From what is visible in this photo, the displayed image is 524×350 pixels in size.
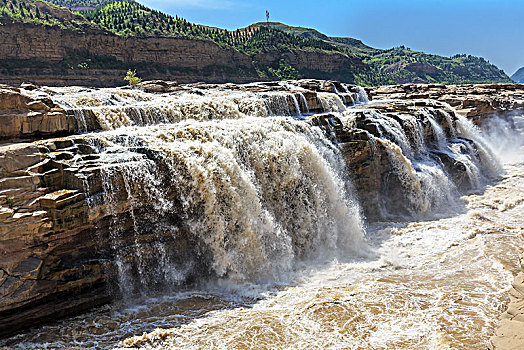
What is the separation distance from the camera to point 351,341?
6.88 m

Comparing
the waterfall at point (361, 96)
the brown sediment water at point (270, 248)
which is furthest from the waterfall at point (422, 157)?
the waterfall at point (361, 96)

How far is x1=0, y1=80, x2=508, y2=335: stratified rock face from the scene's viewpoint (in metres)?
7.43

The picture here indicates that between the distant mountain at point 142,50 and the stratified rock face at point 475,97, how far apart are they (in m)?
23.6

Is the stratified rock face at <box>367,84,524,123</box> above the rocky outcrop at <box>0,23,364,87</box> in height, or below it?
→ below

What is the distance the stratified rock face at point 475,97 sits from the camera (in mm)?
24547

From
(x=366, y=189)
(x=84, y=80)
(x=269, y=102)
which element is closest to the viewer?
(x=366, y=189)

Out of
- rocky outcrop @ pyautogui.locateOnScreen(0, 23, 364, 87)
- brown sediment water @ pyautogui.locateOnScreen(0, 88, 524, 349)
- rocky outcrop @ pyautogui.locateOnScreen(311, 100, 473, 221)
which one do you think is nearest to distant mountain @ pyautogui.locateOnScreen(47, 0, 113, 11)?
rocky outcrop @ pyautogui.locateOnScreen(0, 23, 364, 87)

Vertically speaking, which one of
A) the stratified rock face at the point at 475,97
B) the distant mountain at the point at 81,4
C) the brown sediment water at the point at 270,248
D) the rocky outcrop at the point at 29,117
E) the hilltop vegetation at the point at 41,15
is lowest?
the brown sediment water at the point at 270,248

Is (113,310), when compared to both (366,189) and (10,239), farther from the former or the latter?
(366,189)

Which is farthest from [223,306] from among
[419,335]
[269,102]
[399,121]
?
[399,121]

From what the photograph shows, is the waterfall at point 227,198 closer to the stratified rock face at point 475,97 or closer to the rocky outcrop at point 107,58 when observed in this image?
the stratified rock face at point 475,97

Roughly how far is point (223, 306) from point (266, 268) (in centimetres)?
181

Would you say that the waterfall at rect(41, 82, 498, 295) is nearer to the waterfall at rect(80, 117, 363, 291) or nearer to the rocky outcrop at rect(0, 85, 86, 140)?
the waterfall at rect(80, 117, 363, 291)

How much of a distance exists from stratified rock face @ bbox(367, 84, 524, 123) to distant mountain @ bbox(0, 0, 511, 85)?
23.6 m
